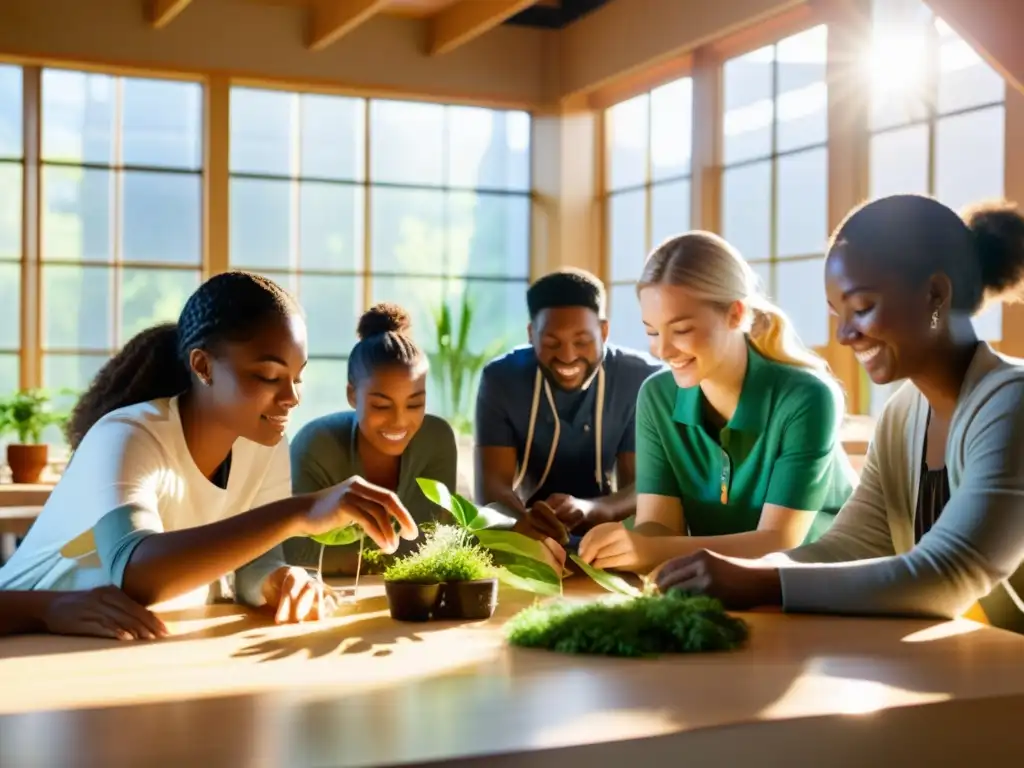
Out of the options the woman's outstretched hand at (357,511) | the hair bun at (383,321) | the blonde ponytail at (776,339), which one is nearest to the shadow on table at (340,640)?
the woman's outstretched hand at (357,511)

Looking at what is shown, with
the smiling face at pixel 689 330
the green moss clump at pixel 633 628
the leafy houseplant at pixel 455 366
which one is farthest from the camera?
the leafy houseplant at pixel 455 366

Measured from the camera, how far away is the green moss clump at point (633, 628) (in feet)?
4.90

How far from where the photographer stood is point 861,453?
4910 mm

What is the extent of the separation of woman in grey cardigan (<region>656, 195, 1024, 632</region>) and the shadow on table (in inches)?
15.2

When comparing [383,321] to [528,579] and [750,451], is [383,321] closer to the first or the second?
[750,451]

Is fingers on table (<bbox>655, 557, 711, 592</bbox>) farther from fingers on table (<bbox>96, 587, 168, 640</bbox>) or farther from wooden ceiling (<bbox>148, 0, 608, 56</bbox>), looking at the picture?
wooden ceiling (<bbox>148, 0, 608, 56</bbox>)

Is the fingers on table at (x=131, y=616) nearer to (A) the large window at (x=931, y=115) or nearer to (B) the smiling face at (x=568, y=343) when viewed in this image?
(B) the smiling face at (x=568, y=343)

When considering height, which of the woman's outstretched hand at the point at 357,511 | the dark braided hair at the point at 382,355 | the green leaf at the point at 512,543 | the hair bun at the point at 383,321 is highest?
the hair bun at the point at 383,321

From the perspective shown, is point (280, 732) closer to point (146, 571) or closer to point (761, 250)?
point (146, 571)

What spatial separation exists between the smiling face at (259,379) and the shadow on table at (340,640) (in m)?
0.33

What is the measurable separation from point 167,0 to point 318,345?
2.07 metres

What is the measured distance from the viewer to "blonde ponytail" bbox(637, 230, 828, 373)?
8.22ft

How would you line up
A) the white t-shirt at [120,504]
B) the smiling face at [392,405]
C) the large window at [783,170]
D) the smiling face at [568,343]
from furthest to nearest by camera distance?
the large window at [783,170] → the smiling face at [568,343] → the smiling face at [392,405] → the white t-shirt at [120,504]

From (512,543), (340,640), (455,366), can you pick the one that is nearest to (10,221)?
(455,366)
